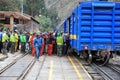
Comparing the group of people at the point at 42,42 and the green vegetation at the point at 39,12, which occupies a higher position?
the green vegetation at the point at 39,12

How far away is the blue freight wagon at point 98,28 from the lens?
19.2 meters

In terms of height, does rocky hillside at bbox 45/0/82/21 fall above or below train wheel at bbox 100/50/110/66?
above

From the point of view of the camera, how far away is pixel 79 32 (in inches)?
753

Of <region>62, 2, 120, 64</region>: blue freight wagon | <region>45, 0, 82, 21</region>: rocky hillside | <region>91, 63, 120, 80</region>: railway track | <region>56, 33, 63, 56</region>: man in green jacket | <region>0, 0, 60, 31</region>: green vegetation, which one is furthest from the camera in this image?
<region>45, 0, 82, 21</region>: rocky hillside

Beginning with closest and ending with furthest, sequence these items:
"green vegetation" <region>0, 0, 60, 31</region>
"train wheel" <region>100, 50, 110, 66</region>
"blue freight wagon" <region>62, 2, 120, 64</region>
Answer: "blue freight wagon" <region>62, 2, 120, 64</region> → "train wheel" <region>100, 50, 110, 66</region> → "green vegetation" <region>0, 0, 60, 31</region>

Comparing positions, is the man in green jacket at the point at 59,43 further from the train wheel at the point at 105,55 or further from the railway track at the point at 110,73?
the railway track at the point at 110,73

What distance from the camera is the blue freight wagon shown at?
1917 centimetres

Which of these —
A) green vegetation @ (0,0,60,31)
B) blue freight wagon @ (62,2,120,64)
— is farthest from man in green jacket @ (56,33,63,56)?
green vegetation @ (0,0,60,31)

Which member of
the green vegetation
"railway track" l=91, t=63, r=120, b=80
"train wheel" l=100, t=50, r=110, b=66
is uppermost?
the green vegetation

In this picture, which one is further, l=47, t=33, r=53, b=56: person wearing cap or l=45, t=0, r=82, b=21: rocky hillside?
l=45, t=0, r=82, b=21: rocky hillside

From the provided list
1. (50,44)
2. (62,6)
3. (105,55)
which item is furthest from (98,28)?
(62,6)

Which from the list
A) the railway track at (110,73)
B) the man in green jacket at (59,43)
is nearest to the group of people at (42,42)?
the man in green jacket at (59,43)

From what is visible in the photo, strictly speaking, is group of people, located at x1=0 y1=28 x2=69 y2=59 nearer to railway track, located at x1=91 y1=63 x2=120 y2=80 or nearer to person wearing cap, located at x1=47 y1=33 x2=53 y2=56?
person wearing cap, located at x1=47 y1=33 x2=53 y2=56

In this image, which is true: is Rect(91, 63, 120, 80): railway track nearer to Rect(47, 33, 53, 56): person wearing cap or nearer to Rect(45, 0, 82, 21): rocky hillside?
Rect(47, 33, 53, 56): person wearing cap
